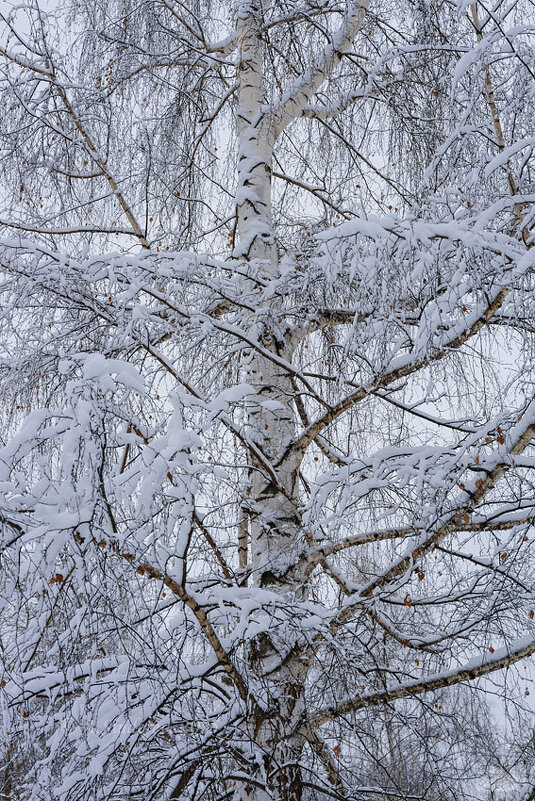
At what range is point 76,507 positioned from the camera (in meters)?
1.52

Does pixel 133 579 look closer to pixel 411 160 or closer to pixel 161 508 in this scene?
pixel 161 508

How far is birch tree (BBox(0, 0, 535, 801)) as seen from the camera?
169 cm

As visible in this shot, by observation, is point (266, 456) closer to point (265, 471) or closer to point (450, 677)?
point (265, 471)

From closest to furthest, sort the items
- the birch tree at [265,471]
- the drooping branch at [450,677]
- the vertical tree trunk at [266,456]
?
the birch tree at [265,471]
the vertical tree trunk at [266,456]
the drooping branch at [450,677]

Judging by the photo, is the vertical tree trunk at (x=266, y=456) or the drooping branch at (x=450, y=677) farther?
the drooping branch at (x=450, y=677)

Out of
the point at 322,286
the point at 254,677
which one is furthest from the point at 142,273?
the point at 254,677

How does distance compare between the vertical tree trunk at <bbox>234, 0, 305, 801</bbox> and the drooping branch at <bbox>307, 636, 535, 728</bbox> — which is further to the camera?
the drooping branch at <bbox>307, 636, 535, 728</bbox>

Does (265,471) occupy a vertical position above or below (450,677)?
above

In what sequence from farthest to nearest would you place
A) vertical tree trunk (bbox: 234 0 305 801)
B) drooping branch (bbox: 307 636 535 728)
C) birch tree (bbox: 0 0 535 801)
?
1. drooping branch (bbox: 307 636 535 728)
2. vertical tree trunk (bbox: 234 0 305 801)
3. birch tree (bbox: 0 0 535 801)

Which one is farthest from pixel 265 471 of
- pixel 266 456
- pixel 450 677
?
pixel 450 677

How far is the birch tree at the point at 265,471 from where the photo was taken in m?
1.69

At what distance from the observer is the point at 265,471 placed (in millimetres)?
2934

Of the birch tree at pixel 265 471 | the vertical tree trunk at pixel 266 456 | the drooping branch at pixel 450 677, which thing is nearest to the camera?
the birch tree at pixel 265 471

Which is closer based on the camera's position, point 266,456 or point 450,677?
point 450,677
